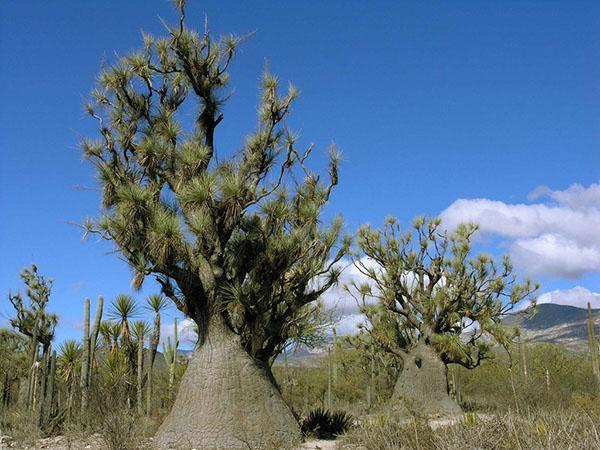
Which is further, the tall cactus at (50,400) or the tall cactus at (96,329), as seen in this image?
the tall cactus at (96,329)

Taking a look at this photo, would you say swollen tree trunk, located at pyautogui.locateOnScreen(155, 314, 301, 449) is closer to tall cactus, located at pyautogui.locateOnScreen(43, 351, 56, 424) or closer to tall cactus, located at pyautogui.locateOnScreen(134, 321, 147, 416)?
tall cactus, located at pyautogui.locateOnScreen(43, 351, 56, 424)

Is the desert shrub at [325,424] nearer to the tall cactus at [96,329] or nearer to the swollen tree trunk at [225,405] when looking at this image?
the swollen tree trunk at [225,405]

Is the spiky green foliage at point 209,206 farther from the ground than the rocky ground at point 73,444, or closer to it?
farther from the ground

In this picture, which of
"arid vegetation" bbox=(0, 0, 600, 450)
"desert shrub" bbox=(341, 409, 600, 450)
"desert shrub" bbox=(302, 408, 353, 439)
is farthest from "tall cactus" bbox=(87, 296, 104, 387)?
"desert shrub" bbox=(341, 409, 600, 450)

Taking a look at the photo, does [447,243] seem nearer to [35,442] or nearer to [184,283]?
[184,283]

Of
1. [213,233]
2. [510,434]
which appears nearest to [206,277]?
[213,233]

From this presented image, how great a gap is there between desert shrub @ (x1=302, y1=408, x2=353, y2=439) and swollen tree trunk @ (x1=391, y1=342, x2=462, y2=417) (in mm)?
6819

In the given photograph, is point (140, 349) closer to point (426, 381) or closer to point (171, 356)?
point (171, 356)

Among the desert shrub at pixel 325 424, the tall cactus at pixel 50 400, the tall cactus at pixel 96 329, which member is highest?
the tall cactus at pixel 96 329

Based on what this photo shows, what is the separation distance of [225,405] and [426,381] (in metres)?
10.9

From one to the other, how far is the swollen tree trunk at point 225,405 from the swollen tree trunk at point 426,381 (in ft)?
30.1

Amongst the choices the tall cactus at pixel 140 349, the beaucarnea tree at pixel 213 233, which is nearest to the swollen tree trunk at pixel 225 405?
the beaucarnea tree at pixel 213 233

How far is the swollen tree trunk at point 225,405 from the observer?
420 inches

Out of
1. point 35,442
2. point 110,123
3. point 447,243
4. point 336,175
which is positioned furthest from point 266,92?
point 447,243
